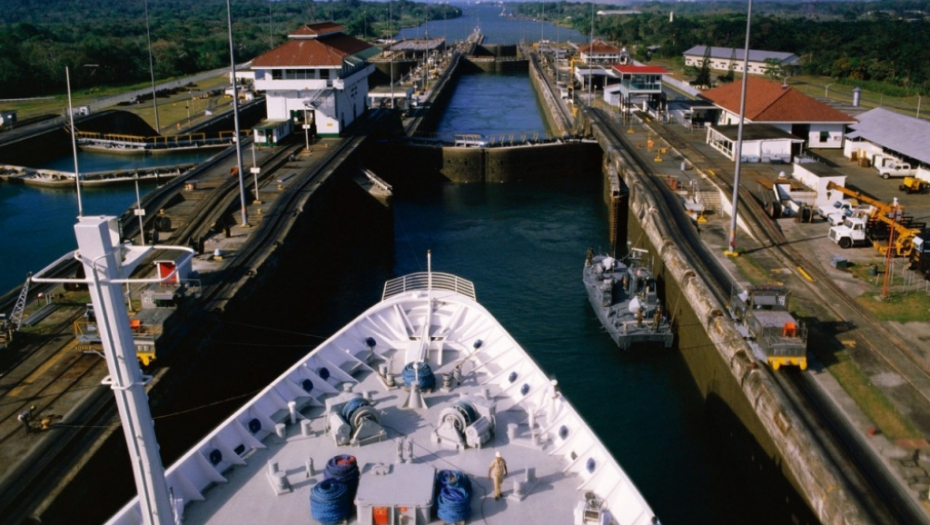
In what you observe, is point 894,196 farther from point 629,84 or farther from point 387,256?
point 629,84

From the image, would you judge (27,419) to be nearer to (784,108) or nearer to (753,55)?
(784,108)

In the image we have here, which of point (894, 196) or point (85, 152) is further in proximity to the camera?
point (85, 152)

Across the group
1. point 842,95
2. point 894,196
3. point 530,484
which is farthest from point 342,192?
point 842,95

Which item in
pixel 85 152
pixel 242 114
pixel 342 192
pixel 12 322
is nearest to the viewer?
pixel 12 322

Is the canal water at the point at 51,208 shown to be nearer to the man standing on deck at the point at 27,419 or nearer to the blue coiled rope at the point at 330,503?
the man standing on deck at the point at 27,419

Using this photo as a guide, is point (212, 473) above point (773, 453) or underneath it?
above

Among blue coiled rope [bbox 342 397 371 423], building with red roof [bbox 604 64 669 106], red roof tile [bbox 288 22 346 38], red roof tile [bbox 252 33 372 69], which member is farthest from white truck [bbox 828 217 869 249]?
red roof tile [bbox 288 22 346 38]
